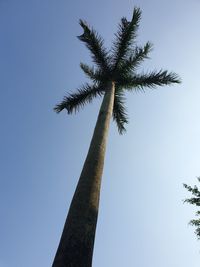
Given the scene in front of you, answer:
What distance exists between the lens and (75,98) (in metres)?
12.2

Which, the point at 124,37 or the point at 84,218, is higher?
the point at 124,37

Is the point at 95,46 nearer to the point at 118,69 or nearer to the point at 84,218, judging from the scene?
the point at 118,69

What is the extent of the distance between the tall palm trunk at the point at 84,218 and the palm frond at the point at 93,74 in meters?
5.73

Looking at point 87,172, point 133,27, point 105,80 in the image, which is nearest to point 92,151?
point 87,172

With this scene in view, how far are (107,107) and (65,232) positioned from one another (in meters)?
5.09

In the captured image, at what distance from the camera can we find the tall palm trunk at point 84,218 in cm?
385

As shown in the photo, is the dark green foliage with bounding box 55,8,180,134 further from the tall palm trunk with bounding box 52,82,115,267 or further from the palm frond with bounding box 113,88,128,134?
the tall palm trunk with bounding box 52,82,115,267

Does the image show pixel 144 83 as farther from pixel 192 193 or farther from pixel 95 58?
pixel 192 193

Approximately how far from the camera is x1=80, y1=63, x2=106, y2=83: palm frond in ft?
38.3

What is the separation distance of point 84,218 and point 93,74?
9244 mm

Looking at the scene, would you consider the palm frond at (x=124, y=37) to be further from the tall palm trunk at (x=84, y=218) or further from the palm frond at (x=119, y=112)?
the tall palm trunk at (x=84, y=218)

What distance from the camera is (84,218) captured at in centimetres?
450

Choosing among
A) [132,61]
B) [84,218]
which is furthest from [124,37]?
[84,218]

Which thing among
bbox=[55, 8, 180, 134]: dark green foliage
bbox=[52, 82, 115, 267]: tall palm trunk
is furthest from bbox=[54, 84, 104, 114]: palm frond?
bbox=[52, 82, 115, 267]: tall palm trunk
